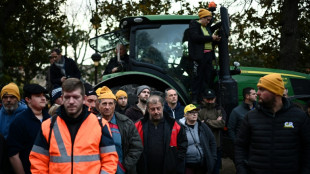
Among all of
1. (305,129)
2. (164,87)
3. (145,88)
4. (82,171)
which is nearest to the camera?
(82,171)

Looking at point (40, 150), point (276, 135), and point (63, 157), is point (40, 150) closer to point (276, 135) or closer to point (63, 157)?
point (63, 157)

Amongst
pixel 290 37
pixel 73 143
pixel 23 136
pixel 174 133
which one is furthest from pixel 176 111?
pixel 290 37

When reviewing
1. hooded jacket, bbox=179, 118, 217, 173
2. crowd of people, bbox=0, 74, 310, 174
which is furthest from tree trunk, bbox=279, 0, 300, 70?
crowd of people, bbox=0, 74, 310, 174

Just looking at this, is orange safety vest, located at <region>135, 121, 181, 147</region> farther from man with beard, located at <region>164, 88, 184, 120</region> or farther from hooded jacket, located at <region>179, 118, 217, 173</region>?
man with beard, located at <region>164, 88, 184, 120</region>

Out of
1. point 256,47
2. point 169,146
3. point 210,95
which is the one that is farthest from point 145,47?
point 256,47

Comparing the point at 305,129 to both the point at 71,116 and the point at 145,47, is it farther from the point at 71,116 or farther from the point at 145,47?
the point at 145,47

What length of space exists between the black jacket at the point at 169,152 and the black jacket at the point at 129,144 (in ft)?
1.32

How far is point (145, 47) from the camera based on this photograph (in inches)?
272

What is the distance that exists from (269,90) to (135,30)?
3695 millimetres

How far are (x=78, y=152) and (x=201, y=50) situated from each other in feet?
12.4

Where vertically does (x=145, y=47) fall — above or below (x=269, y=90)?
above

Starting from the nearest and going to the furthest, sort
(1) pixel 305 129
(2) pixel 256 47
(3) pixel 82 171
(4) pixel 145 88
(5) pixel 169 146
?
(3) pixel 82 171
(1) pixel 305 129
(5) pixel 169 146
(4) pixel 145 88
(2) pixel 256 47

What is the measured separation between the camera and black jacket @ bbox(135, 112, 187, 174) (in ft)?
15.1

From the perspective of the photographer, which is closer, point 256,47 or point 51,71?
point 51,71
